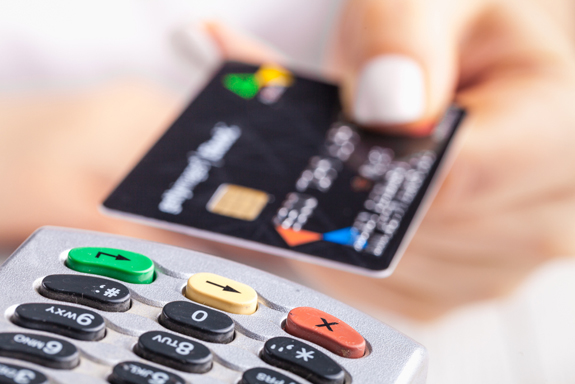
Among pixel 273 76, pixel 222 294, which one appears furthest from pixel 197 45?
pixel 222 294

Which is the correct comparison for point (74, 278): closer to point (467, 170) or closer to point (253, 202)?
point (253, 202)

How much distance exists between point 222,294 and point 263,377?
0.14ft

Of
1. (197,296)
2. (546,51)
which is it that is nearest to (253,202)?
(197,296)

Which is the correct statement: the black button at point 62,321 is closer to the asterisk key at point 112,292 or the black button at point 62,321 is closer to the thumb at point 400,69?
the asterisk key at point 112,292

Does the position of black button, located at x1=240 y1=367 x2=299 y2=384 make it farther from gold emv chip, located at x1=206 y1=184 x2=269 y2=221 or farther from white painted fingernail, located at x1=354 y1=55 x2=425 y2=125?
white painted fingernail, located at x1=354 y1=55 x2=425 y2=125

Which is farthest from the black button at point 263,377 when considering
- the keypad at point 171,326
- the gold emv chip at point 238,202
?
the gold emv chip at point 238,202

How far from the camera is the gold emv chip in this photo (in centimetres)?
32

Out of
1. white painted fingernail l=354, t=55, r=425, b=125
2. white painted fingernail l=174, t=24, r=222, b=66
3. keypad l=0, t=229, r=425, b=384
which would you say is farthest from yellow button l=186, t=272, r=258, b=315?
white painted fingernail l=174, t=24, r=222, b=66

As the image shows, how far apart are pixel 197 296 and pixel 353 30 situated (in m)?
0.26

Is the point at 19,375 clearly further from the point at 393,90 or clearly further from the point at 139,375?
the point at 393,90

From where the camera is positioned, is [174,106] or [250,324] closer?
[250,324]

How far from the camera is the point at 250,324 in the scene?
234 mm

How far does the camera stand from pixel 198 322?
0.23 m

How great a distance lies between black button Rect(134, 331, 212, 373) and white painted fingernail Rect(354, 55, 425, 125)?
22cm
